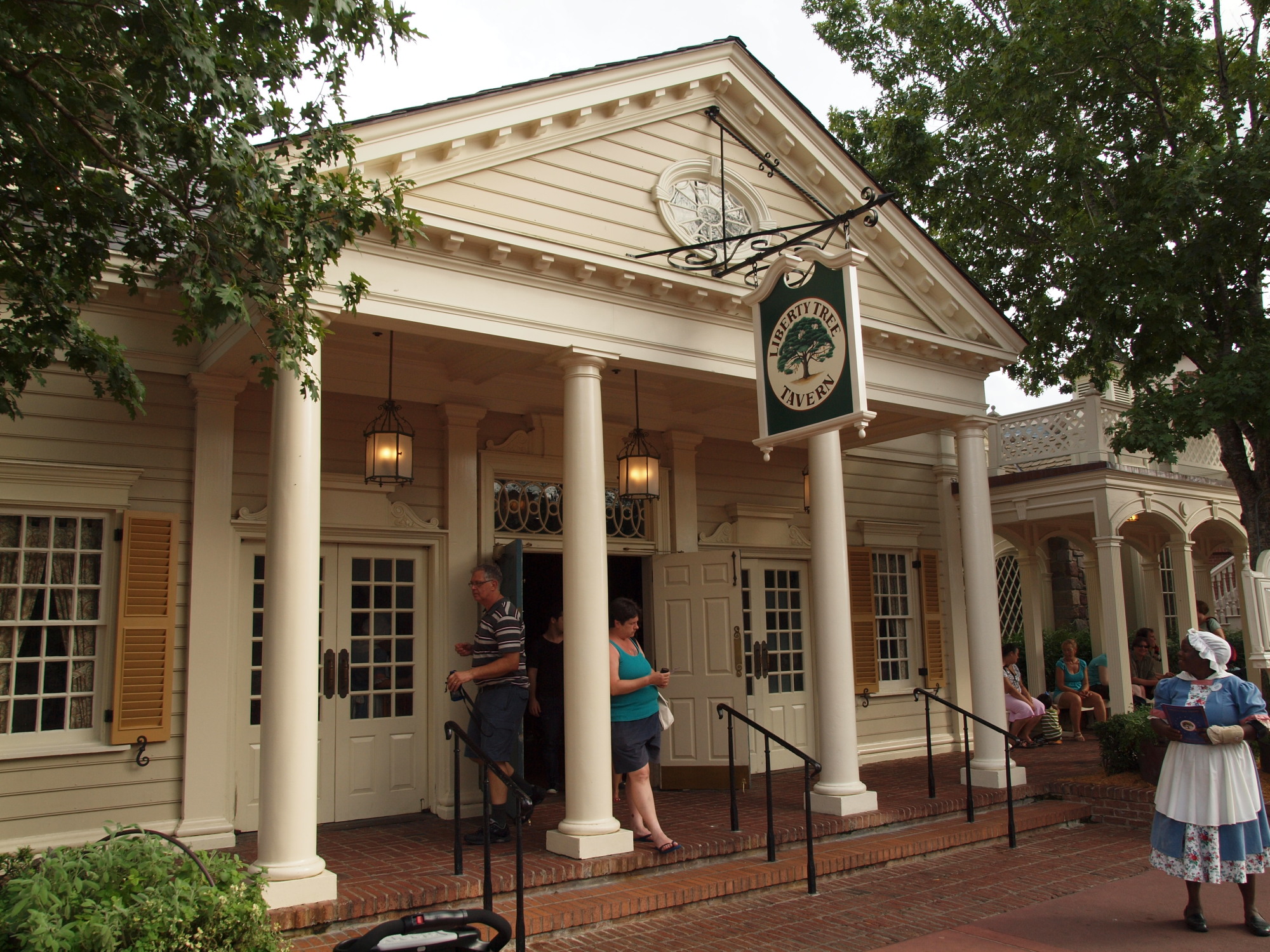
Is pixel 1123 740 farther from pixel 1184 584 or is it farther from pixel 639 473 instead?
pixel 1184 584

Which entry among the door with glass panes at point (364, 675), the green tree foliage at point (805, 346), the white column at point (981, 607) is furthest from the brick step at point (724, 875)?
the green tree foliage at point (805, 346)

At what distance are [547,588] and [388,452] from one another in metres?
4.41

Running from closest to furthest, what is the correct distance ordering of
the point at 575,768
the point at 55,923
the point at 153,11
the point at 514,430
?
the point at 55,923
the point at 153,11
the point at 575,768
the point at 514,430

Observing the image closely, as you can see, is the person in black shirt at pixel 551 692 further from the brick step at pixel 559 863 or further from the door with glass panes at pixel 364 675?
the door with glass panes at pixel 364 675

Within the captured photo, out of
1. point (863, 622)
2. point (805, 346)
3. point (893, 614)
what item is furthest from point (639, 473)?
point (893, 614)

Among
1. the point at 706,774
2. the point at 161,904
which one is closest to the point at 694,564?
the point at 706,774

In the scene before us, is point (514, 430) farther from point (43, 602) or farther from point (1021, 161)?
point (1021, 161)

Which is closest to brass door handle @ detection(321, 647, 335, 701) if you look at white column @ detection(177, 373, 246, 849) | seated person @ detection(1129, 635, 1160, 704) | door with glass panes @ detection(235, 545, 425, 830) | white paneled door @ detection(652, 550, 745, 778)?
door with glass panes @ detection(235, 545, 425, 830)

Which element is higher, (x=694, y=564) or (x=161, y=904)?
(x=694, y=564)

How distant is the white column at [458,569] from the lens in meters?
8.31

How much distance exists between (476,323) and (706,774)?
4862 millimetres

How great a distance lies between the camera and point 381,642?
27.5 ft

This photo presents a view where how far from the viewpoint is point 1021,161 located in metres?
11.5

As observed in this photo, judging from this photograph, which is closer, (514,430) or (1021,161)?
(514,430)
